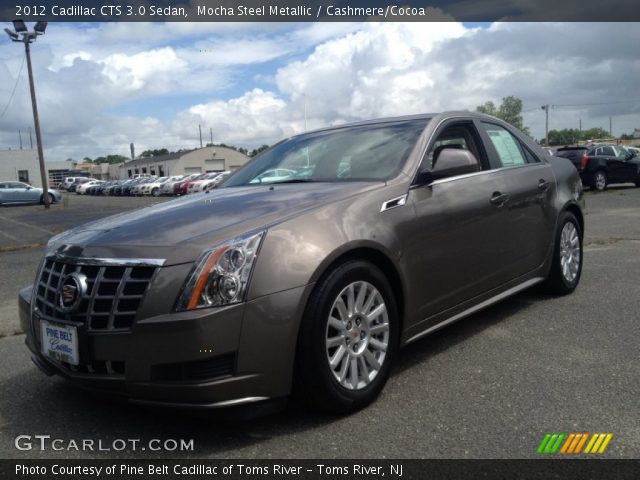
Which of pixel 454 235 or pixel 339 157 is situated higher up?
pixel 339 157

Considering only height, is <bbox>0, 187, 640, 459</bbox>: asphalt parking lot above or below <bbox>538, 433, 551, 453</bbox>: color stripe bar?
above

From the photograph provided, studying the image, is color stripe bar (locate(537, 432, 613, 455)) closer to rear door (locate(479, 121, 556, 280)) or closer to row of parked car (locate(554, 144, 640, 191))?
rear door (locate(479, 121, 556, 280))

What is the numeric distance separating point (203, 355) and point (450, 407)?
4.35 ft

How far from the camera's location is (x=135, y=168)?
92.4 m

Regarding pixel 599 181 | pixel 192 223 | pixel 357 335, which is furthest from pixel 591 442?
pixel 599 181

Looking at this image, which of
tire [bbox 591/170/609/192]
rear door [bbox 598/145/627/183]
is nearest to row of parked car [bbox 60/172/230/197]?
tire [bbox 591/170/609/192]

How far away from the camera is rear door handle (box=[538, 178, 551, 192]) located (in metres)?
4.80

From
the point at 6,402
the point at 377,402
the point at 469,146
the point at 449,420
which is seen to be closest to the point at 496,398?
the point at 449,420

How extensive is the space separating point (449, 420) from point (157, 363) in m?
1.43

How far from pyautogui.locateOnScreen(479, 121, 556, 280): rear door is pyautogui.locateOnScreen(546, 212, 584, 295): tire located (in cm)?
22

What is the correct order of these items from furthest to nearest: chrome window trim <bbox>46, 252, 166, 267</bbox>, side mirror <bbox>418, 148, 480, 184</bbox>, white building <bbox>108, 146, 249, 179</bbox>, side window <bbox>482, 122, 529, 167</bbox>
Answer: white building <bbox>108, 146, 249, 179</bbox>
side window <bbox>482, 122, 529, 167</bbox>
side mirror <bbox>418, 148, 480, 184</bbox>
chrome window trim <bbox>46, 252, 166, 267</bbox>

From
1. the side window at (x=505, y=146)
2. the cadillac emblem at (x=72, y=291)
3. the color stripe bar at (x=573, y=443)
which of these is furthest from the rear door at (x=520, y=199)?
the cadillac emblem at (x=72, y=291)

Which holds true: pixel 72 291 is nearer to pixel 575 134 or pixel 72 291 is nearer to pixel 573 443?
pixel 573 443

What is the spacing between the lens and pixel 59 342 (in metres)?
2.84
